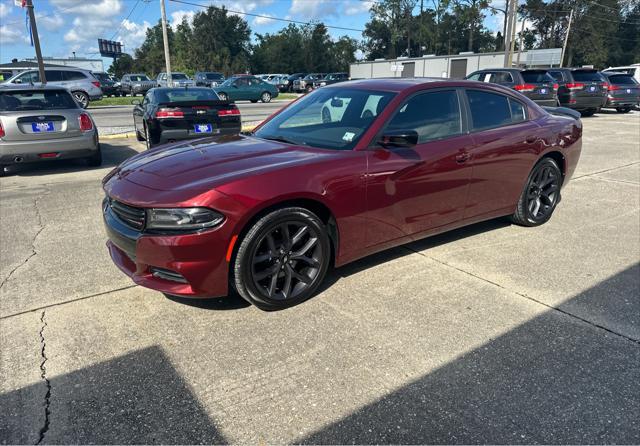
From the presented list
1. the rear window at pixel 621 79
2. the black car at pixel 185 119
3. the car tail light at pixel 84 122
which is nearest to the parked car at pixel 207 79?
the rear window at pixel 621 79

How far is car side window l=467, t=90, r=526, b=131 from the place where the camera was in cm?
445

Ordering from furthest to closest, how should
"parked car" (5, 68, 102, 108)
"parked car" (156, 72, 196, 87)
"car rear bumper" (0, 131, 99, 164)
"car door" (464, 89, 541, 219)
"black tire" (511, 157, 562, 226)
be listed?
"parked car" (156, 72, 196, 87), "parked car" (5, 68, 102, 108), "car rear bumper" (0, 131, 99, 164), "black tire" (511, 157, 562, 226), "car door" (464, 89, 541, 219)

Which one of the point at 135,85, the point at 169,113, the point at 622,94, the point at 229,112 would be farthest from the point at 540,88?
the point at 135,85

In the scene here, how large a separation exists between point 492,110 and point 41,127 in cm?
701

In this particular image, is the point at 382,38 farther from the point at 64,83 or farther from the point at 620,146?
the point at 620,146

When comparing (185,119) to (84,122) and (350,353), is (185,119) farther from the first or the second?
(350,353)

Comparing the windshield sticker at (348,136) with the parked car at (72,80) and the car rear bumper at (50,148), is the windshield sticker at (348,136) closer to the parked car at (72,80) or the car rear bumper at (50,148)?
the car rear bumper at (50,148)

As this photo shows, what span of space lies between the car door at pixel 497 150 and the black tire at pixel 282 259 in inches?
69.4

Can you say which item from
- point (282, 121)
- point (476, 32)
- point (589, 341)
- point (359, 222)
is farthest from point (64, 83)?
point (476, 32)

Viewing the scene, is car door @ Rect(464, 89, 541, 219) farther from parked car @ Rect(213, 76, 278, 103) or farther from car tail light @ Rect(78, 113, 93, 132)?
parked car @ Rect(213, 76, 278, 103)

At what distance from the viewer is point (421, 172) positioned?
12.8ft

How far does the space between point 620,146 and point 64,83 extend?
2210 centimetres

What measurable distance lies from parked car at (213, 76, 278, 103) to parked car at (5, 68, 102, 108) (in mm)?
7233

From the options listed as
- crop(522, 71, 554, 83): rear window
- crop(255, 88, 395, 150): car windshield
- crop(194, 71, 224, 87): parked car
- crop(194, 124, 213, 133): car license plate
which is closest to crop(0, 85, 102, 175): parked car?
crop(194, 124, 213, 133): car license plate
